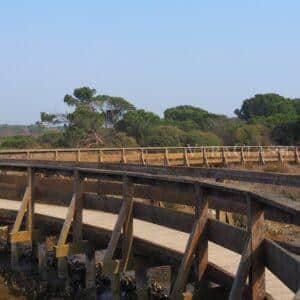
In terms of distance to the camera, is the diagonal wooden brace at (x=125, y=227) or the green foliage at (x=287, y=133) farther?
the green foliage at (x=287, y=133)

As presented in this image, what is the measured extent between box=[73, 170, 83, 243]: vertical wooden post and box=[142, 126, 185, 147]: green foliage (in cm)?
3805

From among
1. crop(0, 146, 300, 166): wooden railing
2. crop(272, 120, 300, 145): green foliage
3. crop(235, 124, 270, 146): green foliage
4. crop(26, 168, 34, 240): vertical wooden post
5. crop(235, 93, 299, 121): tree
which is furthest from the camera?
crop(235, 93, 299, 121): tree

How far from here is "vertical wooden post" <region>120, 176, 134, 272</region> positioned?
25.4ft

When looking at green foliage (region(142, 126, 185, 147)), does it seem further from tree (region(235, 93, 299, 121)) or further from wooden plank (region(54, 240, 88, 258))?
tree (region(235, 93, 299, 121))

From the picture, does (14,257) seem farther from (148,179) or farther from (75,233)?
(148,179)

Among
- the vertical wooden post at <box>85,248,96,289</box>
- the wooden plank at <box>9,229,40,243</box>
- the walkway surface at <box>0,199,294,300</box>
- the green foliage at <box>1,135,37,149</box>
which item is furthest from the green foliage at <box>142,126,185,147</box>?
the vertical wooden post at <box>85,248,96,289</box>

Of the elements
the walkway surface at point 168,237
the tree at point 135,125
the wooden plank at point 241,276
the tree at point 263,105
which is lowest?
the walkway surface at point 168,237

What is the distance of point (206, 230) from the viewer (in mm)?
6258

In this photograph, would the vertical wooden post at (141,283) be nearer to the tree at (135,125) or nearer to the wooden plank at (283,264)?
the wooden plank at (283,264)

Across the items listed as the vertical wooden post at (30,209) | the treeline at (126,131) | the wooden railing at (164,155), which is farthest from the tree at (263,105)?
the vertical wooden post at (30,209)

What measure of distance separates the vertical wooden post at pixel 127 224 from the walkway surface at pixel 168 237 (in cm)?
32

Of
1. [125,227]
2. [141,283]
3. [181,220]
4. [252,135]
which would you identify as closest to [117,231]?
[125,227]

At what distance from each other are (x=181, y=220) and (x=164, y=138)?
41.4m

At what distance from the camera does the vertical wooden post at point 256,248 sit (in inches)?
202
